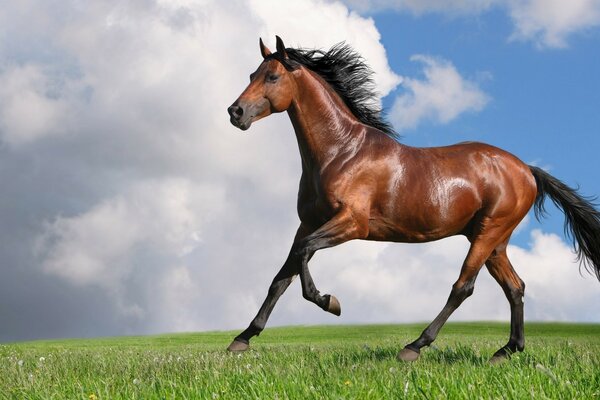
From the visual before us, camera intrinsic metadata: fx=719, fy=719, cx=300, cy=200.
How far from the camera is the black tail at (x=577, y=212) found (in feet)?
28.7

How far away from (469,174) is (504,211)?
560 millimetres

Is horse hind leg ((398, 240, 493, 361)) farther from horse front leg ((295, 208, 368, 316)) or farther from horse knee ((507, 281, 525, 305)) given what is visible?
horse front leg ((295, 208, 368, 316))

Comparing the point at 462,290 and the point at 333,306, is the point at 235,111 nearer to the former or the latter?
the point at 333,306

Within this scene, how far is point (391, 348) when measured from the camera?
855 cm

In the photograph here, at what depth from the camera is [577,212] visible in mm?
8812

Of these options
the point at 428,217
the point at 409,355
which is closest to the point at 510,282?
the point at 428,217

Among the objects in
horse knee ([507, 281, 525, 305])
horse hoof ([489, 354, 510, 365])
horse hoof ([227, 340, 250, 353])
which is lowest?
horse hoof ([489, 354, 510, 365])

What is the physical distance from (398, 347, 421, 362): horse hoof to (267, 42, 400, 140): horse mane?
7.58 feet

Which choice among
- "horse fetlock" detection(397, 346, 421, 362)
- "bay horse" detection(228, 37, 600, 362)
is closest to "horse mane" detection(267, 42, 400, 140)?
"bay horse" detection(228, 37, 600, 362)

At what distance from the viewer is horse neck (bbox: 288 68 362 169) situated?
735cm

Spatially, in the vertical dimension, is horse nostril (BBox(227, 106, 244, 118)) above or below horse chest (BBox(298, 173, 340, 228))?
above

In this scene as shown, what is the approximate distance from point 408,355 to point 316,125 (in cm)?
251

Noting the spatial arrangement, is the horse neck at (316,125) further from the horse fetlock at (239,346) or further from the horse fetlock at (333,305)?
the horse fetlock at (239,346)

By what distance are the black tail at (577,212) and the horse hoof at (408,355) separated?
271cm
